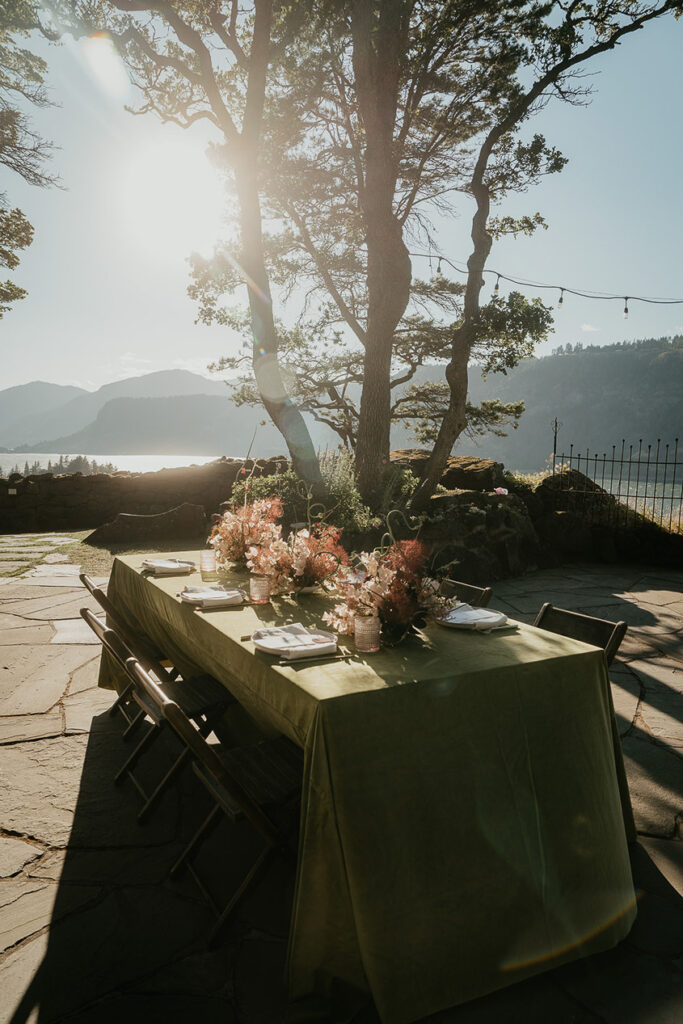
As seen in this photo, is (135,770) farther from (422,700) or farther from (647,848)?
(647,848)

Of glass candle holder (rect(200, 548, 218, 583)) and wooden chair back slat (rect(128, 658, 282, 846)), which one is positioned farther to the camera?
glass candle holder (rect(200, 548, 218, 583))

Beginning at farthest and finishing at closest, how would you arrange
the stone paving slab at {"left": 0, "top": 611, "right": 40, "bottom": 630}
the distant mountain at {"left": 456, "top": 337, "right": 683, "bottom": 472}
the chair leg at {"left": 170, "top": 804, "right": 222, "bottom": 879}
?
the distant mountain at {"left": 456, "top": 337, "right": 683, "bottom": 472} → the stone paving slab at {"left": 0, "top": 611, "right": 40, "bottom": 630} → the chair leg at {"left": 170, "top": 804, "right": 222, "bottom": 879}

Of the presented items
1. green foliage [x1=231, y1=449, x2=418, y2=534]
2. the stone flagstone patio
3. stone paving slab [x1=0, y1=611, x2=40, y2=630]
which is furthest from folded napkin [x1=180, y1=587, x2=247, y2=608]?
green foliage [x1=231, y1=449, x2=418, y2=534]

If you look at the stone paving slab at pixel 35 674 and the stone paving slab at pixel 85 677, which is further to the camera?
the stone paving slab at pixel 85 677

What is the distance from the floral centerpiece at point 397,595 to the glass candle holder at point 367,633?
0.11 feet

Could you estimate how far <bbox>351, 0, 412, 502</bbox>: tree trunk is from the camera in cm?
948

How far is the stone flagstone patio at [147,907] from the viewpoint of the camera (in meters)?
1.75

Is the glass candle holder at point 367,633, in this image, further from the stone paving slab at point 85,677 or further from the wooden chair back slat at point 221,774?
the stone paving slab at point 85,677

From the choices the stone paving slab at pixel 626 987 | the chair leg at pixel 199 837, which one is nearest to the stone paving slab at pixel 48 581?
the chair leg at pixel 199 837

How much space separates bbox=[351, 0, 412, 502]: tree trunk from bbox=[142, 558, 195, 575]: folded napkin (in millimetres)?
6065

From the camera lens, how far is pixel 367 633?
6.88 ft

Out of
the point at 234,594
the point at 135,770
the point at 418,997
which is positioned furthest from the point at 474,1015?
the point at 135,770

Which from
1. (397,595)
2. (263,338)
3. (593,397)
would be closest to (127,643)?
(397,595)

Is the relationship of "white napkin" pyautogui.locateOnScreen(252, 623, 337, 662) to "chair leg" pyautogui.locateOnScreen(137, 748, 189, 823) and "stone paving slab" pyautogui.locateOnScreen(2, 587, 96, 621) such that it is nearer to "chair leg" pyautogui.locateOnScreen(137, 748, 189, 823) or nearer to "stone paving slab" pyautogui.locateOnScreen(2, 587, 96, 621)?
"chair leg" pyautogui.locateOnScreen(137, 748, 189, 823)
